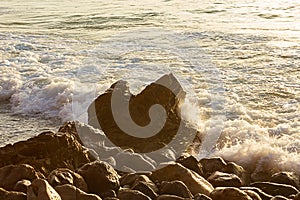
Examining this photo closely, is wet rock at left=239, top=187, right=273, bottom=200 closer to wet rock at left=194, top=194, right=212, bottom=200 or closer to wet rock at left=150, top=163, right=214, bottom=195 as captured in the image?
wet rock at left=150, top=163, right=214, bottom=195

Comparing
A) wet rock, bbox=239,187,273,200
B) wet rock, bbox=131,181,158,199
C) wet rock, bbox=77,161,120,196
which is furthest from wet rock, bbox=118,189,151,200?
wet rock, bbox=239,187,273,200

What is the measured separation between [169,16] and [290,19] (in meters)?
3.92

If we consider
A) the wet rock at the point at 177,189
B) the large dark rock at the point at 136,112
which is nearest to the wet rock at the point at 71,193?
the wet rock at the point at 177,189

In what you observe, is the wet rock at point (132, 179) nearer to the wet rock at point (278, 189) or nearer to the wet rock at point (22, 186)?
the wet rock at point (22, 186)

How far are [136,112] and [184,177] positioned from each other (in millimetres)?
1748

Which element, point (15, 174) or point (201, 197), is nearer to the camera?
point (201, 197)

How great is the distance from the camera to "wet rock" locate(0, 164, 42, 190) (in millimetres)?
3979

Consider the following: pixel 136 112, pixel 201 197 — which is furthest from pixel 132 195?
pixel 136 112

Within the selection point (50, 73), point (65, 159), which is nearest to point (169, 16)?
point (50, 73)

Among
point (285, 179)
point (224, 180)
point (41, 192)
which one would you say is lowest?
point (285, 179)

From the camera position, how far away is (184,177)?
414 centimetres

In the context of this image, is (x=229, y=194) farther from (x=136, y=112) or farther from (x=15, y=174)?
(x=136, y=112)

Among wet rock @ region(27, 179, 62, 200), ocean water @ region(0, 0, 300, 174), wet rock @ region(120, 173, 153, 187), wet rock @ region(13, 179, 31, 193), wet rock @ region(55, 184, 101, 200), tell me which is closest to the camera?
wet rock @ region(27, 179, 62, 200)

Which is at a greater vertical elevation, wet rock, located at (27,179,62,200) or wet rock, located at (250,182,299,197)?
wet rock, located at (27,179,62,200)
